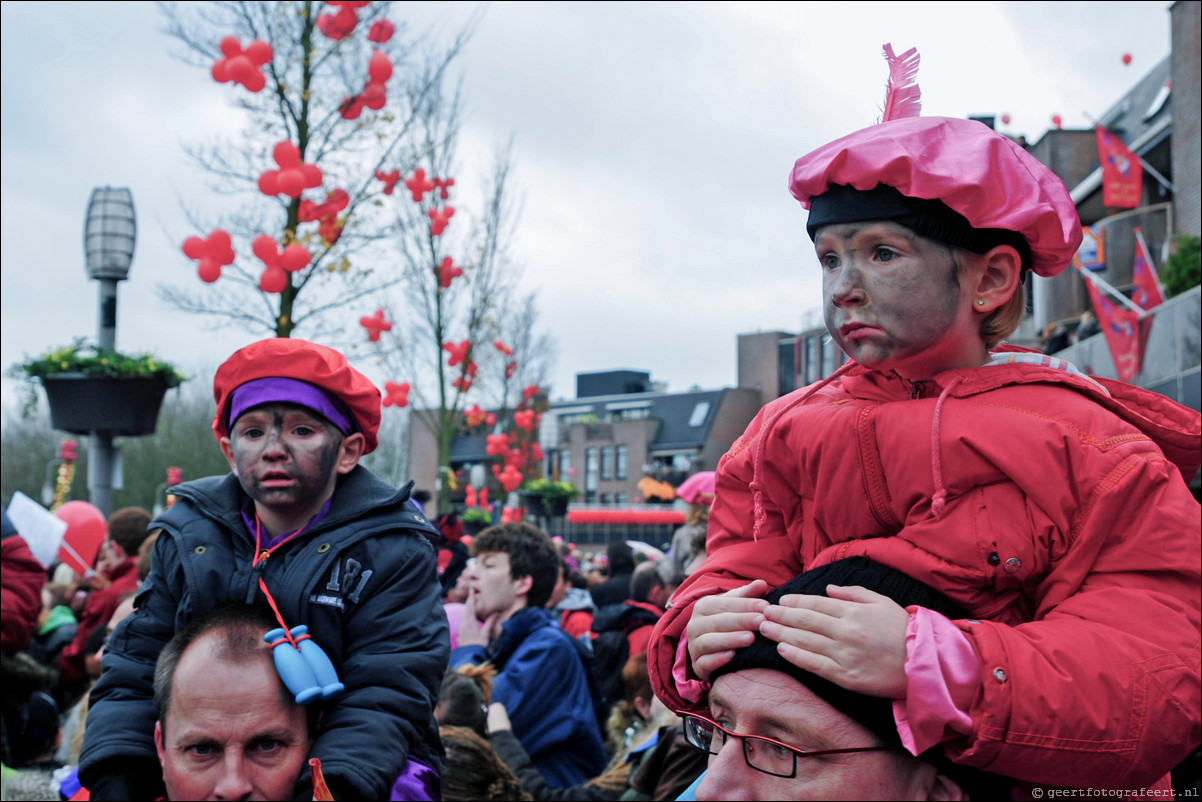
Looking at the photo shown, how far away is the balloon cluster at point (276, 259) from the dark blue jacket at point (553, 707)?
17.9 feet

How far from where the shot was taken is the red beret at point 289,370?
2932mm

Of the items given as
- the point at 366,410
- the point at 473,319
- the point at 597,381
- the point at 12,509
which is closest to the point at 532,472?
the point at 473,319

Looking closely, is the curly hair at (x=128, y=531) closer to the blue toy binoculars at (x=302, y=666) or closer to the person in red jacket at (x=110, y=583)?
the person in red jacket at (x=110, y=583)

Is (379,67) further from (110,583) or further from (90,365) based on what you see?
(110,583)

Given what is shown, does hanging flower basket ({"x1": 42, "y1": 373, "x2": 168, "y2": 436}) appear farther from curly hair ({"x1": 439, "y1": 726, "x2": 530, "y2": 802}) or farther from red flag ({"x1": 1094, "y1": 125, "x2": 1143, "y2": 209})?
red flag ({"x1": 1094, "y1": 125, "x2": 1143, "y2": 209})

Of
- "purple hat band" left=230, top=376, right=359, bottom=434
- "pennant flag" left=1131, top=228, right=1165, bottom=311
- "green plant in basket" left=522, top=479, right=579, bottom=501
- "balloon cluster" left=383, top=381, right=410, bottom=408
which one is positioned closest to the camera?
"purple hat band" left=230, top=376, right=359, bottom=434

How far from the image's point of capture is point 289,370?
2926mm

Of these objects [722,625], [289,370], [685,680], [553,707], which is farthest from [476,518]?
[722,625]

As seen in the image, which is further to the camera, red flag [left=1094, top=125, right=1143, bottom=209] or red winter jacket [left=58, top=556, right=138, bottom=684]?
red flag [left=1094, top=125, right=1143, bottom=209]

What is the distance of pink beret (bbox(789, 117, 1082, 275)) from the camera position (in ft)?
5.18

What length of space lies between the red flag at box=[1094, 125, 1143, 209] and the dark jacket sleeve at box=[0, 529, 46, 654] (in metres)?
22.9

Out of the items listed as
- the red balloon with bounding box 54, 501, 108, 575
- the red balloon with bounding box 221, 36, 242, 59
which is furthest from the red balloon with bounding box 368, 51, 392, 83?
the red balloon with bounding box 54, 501, 108, 575

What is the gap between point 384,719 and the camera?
2629 millimetres

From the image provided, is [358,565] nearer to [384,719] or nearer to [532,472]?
[384,719]
